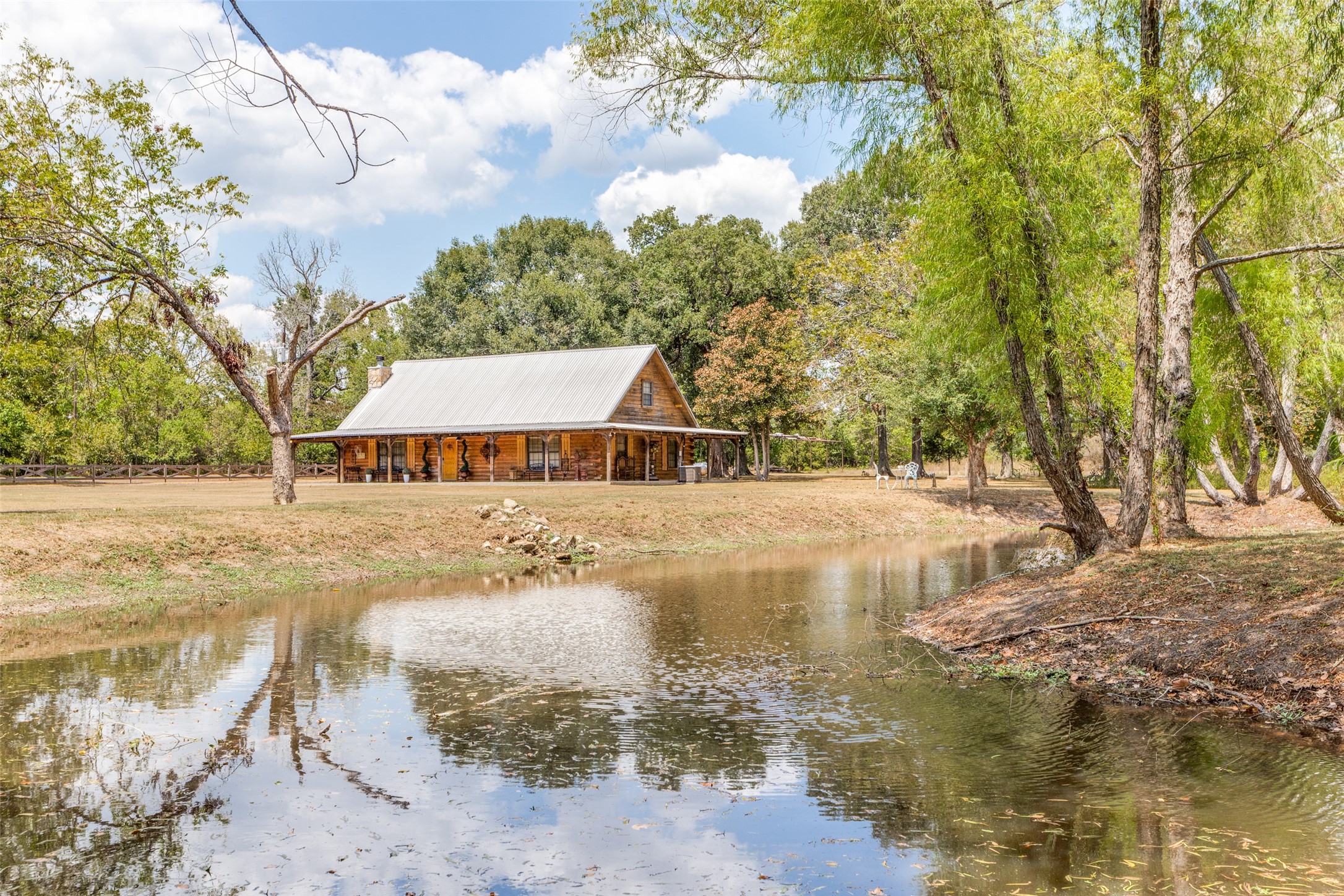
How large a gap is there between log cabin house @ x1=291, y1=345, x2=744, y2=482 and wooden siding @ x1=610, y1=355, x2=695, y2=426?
7 cm

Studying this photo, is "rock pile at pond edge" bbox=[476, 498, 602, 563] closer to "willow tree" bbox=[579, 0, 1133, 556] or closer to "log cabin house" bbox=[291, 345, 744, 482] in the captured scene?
"willow tree" bbox=[579, 0, 1133, 556]

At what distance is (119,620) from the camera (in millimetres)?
13172

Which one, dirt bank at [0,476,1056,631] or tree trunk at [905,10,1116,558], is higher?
tree trunk at [905,10,1116,558]

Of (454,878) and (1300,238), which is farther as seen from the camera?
(1300,238)

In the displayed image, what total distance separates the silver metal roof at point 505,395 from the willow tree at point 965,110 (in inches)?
977

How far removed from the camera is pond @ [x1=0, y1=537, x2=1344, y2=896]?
5027 millimetres

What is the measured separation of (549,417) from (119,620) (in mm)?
27264

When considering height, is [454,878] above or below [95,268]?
below

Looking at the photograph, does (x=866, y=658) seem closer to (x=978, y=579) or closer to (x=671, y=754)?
(x=671, y=754)

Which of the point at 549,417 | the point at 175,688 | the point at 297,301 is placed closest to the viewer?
the point at 175,688

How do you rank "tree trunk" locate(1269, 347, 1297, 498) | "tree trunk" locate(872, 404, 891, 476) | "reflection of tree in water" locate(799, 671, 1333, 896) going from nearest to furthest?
"reflection of tree in water" locate(799, 671, 1333, 896) → "tree trunk" locate(1269, 347, 1297, 498) → "tree trunk" locate(872, 404, 891, 476)

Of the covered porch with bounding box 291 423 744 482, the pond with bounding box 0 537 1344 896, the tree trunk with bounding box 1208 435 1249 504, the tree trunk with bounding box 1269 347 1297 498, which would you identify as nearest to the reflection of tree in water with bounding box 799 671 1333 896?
the pond with bounding box 0 537 1344 896

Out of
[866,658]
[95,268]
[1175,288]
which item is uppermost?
[95,268]

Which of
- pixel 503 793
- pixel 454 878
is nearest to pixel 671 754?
pixel 503 793
